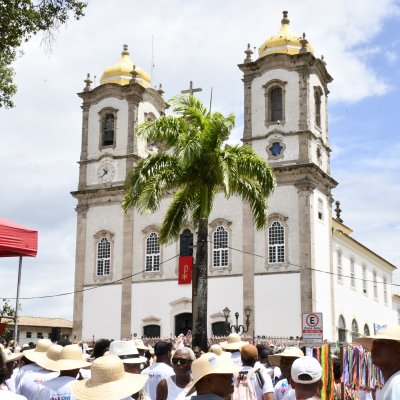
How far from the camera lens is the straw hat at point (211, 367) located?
5230 millimetres

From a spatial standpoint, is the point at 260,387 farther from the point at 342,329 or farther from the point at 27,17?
the point at 342,329

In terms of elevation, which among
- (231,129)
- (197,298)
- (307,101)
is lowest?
(197,298)

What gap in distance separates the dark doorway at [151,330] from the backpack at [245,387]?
32859mm

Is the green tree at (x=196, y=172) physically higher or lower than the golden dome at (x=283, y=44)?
lower

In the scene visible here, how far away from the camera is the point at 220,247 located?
39.8 meters

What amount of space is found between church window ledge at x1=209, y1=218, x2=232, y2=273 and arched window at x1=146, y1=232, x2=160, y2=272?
3328mm

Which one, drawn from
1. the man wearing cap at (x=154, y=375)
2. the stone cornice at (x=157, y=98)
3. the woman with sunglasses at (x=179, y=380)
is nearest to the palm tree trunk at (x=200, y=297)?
the man wearing cap at (x=154, y=375)

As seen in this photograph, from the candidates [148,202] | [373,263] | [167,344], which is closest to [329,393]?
[167,344]

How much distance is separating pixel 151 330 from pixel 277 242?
8496 mm

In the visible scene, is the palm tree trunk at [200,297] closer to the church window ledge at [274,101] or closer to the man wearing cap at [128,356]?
the man wearing cap at [128,356]

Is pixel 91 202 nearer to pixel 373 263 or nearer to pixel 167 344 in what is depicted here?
pixel 373 263

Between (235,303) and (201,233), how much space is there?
1745 centimetres

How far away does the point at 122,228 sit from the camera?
140 feet

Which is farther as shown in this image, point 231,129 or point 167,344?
point 231,129
